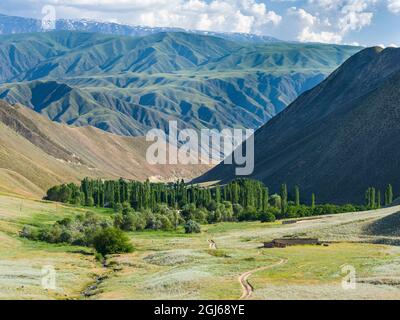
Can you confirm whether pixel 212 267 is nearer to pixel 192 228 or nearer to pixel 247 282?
pixel 247 282

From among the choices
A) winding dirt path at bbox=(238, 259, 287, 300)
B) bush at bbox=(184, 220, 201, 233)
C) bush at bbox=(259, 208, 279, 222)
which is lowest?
winding dirt path at bbox=(238, 259, 287, 300)

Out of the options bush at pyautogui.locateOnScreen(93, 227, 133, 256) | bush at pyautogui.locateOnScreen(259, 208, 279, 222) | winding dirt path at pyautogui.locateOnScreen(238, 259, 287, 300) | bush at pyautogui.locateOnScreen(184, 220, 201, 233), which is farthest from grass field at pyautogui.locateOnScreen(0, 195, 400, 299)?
bush at pyautogui.locateOnScreen(259, 208, 279, 222)

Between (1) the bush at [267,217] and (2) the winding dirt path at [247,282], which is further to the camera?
(1) the bush at [267,217]

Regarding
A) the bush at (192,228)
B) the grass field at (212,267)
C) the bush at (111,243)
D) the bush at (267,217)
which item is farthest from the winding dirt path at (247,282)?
the bush at (267,217)

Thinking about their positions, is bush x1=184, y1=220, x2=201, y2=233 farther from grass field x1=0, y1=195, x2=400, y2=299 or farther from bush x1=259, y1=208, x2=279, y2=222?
bush x1=259, y1=208, x2=279, y2=222

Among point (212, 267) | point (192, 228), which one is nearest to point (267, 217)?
point (192, 228)

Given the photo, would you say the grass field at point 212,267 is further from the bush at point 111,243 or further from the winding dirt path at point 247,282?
the bush at point 111,243
